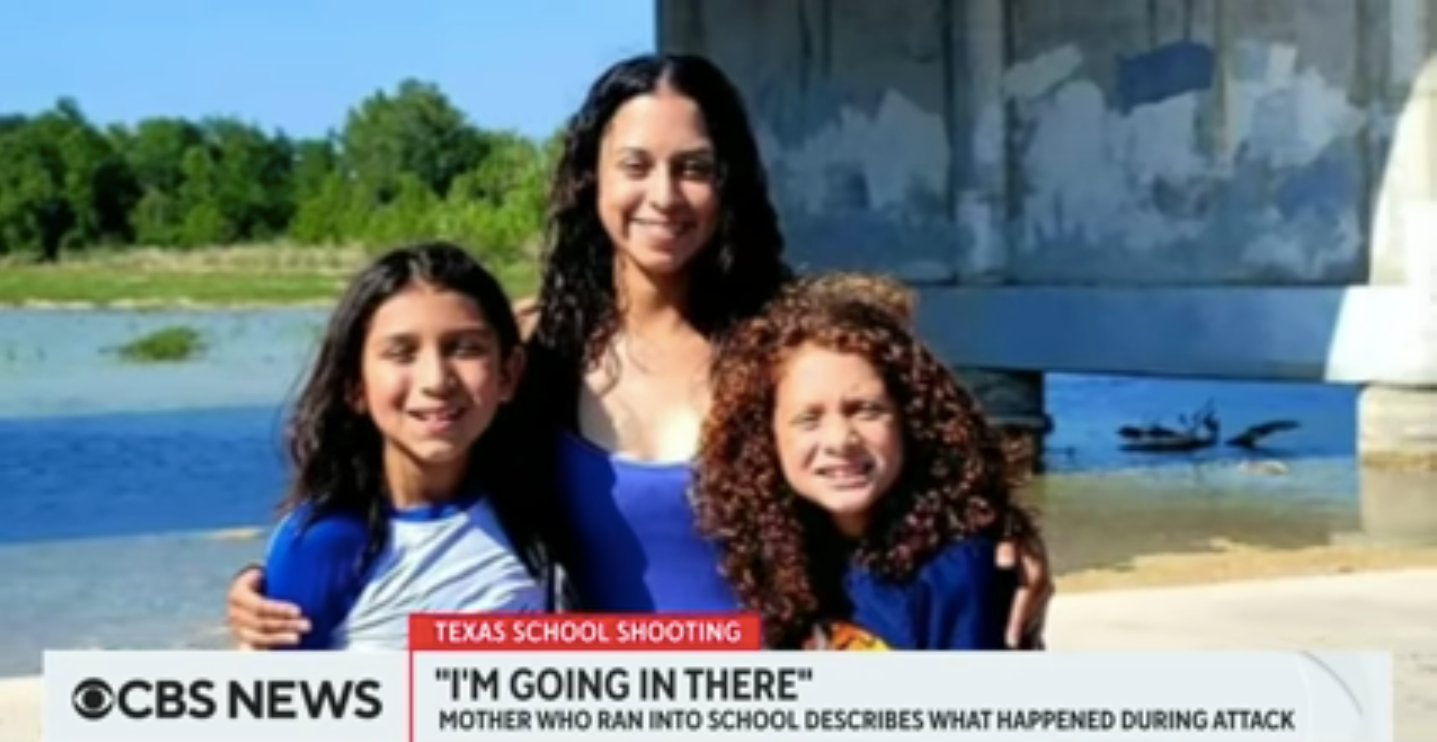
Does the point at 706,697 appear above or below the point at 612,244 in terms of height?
below

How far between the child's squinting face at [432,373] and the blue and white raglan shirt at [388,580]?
3.7 inches

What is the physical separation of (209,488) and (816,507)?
790 inches

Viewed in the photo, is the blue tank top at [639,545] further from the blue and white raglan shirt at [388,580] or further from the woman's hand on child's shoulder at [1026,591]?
the woman's hand on child's shoulder at [1026,591]

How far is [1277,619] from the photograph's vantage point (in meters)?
9.55

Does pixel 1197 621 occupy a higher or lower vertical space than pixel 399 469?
lower

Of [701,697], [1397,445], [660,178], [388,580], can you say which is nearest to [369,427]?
[388,580]

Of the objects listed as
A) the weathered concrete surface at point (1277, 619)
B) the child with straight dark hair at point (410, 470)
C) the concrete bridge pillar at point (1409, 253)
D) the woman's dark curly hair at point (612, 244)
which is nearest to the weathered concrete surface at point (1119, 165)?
the concrete bridge pillar at point (1409, 253)

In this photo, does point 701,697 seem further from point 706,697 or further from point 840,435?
point 840,435

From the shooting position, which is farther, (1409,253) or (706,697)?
(1409,253)

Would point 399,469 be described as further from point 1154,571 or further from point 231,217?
point 231,217

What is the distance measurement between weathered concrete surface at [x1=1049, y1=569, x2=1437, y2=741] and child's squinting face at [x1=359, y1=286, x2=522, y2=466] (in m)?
5.27

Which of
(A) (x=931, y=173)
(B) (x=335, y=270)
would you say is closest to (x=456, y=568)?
(A) (x=931, y=173)

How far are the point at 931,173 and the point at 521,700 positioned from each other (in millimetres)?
22949

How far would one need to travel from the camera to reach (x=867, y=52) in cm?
2591
